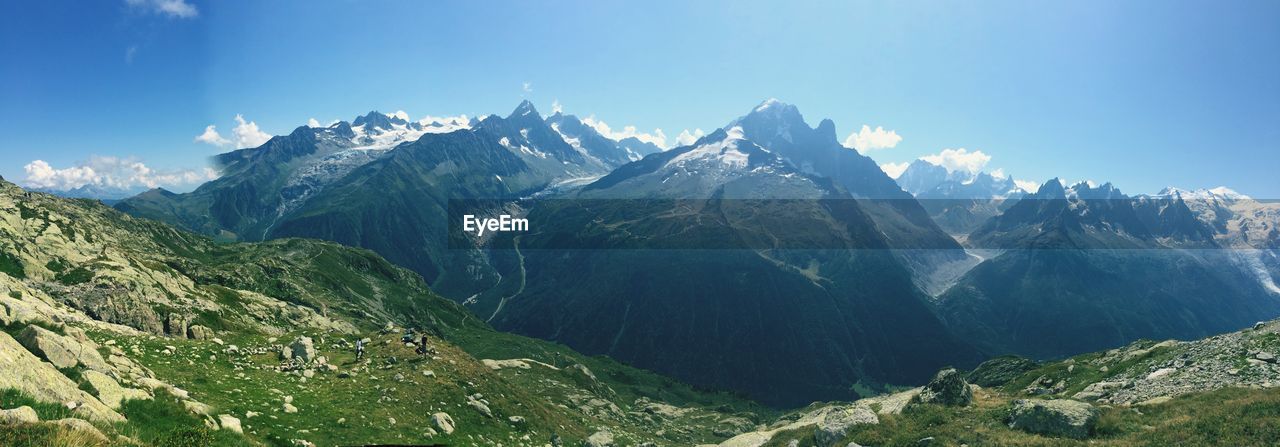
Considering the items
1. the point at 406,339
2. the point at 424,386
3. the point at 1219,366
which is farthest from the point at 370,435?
the point at 1219,366

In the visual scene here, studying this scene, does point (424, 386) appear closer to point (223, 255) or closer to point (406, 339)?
point (406, 339)

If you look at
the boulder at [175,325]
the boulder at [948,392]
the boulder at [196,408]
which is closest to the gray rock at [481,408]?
the boulder at [196,408]

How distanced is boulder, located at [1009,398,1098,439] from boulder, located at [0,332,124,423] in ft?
153

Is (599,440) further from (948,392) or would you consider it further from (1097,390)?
(1097,390)

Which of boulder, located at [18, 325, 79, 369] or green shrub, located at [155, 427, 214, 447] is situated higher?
boulder, located at [18, 325, 79, 369]

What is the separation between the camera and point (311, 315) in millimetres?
107500

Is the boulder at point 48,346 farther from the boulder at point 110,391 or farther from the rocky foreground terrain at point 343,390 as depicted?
the boulder at point 110,391

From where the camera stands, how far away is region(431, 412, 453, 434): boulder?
40775mm

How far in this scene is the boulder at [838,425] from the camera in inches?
1594

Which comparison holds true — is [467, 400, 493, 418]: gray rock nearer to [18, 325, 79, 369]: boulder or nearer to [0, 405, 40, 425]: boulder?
[18, 325, 79, 369]: boulder

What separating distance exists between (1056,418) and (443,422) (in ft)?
142

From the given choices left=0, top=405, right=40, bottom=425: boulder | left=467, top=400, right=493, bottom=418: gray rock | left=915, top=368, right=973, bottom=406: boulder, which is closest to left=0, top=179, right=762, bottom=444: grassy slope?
left=467, top=400, right=493, bottom=418: gray rock

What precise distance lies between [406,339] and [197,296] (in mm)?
39474

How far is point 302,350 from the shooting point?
45.4m
